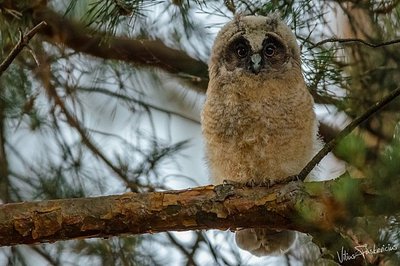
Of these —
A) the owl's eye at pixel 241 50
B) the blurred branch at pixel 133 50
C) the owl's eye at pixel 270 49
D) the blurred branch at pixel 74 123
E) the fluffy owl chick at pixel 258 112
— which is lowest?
the fluffy owl chick at pixel 258 112

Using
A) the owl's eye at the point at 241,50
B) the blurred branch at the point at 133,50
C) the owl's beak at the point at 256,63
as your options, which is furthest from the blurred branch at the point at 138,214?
the blurred branch at the point at 133,50

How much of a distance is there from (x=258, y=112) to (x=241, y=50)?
0.29 meters

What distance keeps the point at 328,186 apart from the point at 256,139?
28.1 inches

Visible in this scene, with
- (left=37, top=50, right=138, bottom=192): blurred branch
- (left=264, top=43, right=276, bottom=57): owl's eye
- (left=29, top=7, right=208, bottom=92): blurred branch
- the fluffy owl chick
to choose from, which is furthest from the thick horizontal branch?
(left=29, top=7, right=208, bottom=92): blurred branch

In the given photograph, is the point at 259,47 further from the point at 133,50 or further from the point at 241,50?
the point at 133,50

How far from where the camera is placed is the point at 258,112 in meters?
2.45

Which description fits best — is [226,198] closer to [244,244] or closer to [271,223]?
[271,223]

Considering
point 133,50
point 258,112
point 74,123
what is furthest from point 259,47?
point 74,123

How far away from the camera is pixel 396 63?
270 centimetres

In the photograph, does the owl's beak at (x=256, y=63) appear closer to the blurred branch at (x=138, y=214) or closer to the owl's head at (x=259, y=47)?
the owl's head at (x=259, y=47)

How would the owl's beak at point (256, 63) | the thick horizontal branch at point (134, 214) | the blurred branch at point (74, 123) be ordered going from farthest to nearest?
1. the blurred branch at point (74, 123)
2. the owl's beak at point (256, 63)
3. the thick horizontal branch at point (134, 214)

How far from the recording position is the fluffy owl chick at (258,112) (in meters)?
2.43

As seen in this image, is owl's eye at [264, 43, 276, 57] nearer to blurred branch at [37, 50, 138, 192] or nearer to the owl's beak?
the owl's beak

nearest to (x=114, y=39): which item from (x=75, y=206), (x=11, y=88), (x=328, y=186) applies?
(x=11, y=88)
